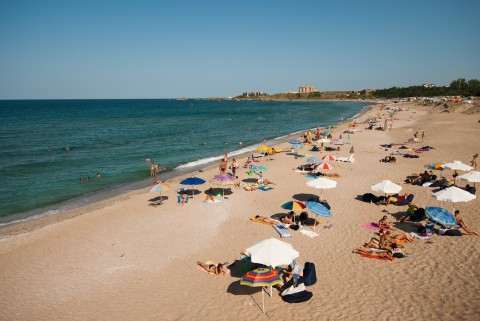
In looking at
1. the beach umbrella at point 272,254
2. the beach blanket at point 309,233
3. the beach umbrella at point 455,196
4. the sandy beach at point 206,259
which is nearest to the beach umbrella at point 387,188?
the sandy beach at point 206,259

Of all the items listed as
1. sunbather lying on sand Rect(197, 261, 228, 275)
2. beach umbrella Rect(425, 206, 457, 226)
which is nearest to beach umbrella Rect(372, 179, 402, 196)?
beach umbrella Rect(425, 206, 457, 226)

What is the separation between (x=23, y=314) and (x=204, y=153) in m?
26.3

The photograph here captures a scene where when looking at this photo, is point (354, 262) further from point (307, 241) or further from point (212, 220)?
point (212, 220)

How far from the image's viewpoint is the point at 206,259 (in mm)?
11062

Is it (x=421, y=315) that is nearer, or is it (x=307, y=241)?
(x=421, y=315)

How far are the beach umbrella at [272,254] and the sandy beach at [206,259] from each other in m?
1.15

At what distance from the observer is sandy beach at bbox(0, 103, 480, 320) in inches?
325

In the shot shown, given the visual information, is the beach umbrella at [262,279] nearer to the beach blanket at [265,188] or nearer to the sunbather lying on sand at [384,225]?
the sunbather lying on sand at [384,225]

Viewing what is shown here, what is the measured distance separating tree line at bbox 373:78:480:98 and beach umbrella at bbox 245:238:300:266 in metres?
119

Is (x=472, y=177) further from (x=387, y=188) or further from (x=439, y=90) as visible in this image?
(x=439, y=90)

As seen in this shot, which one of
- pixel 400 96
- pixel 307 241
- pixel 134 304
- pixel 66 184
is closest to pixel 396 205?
pixel 307 241

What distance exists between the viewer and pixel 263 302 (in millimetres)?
7996

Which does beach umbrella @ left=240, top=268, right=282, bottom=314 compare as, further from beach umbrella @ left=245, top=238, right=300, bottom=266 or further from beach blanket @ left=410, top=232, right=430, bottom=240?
beach blanket @ left=410, top=232, right=430, bottom=240

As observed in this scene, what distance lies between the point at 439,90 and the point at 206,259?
154531 mm
